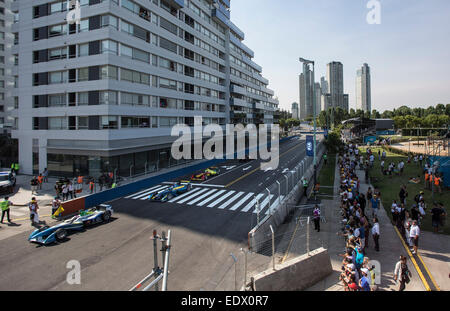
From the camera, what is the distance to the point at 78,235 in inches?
596

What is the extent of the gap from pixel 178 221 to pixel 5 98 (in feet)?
195

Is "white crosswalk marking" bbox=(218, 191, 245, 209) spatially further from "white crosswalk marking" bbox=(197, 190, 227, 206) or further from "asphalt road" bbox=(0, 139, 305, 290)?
"white crosswalk marking" bbox=(197, 190, 227, 206)

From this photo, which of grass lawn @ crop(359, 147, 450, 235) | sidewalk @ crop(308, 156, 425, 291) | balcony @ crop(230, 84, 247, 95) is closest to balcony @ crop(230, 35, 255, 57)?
balcony @ crop(230, 84, 247, 95)

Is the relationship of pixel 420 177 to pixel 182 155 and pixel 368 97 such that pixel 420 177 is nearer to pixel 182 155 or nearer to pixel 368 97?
pixel 182 155

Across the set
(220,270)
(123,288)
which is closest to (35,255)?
(123,288)

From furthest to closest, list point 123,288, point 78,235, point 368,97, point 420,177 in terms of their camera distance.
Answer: point 368,97 < point 420,177 < point 78,235 < point 123,288

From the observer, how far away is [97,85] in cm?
2919

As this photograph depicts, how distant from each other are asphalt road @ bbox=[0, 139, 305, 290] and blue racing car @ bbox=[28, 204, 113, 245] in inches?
16.8

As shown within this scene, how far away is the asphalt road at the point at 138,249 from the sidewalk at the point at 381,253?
4072 mm

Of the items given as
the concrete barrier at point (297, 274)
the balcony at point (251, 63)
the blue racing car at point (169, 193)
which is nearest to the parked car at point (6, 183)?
the blue racing car at point (169, 193)

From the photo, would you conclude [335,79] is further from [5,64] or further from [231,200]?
[231,200]

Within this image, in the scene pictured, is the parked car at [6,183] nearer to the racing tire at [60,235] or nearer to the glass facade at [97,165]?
the glass facade at [97,165]

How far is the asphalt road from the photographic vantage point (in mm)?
10469
